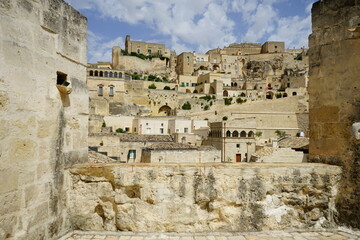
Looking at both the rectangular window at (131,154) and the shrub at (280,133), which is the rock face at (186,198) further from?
the shrub at (280,133)

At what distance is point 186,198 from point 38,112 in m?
2.12

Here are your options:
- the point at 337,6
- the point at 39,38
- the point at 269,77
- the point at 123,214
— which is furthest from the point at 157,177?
the point at 269,77

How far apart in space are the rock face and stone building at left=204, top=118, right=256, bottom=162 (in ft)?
88.0

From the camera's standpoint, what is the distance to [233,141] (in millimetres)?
31547

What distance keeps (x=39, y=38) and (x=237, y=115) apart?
45.4 meters

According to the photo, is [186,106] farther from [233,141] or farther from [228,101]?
[233,141]

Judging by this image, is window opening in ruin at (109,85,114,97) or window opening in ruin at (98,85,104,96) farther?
window opening in ruin at (109,85,114,97)

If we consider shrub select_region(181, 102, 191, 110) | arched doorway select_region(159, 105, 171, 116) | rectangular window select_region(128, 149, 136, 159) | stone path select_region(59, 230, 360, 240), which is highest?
shrub select_region(181, 102, 191, 110)

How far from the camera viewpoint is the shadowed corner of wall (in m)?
3.59

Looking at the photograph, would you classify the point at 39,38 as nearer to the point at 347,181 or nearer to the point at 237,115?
the point at 347,181

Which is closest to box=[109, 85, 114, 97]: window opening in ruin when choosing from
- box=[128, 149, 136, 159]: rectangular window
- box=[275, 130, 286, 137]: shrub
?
box=[275, 130, 286, 137]: shrub

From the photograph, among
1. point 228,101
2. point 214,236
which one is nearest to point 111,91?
point 228,101

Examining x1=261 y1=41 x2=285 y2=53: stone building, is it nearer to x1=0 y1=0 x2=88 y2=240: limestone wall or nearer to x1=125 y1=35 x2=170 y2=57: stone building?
x1=125 y1=35 x2=170 y2=57: stone building

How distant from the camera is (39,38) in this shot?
10.5ft
